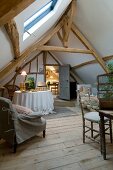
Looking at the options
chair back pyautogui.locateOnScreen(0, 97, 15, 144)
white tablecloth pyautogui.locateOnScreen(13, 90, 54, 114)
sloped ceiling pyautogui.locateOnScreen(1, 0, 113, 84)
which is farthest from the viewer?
white tablecloth pyautogui.locateOnScreen(13, 90, 54, 114)

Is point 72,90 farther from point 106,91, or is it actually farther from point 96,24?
point 106,91

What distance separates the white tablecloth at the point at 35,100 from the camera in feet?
15.6

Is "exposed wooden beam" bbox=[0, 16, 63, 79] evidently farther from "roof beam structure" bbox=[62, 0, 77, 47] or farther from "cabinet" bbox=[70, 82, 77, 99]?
"cabinet" bbox=[70, 82, 77, 99]

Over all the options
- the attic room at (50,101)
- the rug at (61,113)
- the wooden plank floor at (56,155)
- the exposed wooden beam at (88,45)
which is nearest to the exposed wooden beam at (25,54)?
the attic room at (50,101)

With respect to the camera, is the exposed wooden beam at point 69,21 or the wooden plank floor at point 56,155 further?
the exposed wooden beam at point 69,21

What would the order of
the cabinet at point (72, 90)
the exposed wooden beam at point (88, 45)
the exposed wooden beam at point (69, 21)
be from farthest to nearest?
the cabinet at point (72, 90) → the exposed wooden beam at point (88, 45) → the exposed wooden beam at point (69, 21)

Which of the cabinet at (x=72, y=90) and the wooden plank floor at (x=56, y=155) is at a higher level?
the cabinet at (x=72, y=90)

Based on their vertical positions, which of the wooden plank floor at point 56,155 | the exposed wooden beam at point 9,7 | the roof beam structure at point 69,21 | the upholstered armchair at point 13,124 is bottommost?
the wooden plank floor at point 56,155

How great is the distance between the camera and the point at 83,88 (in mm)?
6613

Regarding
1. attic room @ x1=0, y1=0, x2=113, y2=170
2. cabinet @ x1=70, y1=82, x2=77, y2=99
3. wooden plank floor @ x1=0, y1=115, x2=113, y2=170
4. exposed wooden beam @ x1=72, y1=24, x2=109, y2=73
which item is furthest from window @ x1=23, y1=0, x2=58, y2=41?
cabinet @ x1=70, y1=82, x2=77, y2=99

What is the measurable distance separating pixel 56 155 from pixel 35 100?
264cm

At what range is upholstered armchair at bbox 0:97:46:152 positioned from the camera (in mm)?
2443

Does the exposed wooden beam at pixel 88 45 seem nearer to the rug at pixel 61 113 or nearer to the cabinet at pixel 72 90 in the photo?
the rug at pixel 61 113

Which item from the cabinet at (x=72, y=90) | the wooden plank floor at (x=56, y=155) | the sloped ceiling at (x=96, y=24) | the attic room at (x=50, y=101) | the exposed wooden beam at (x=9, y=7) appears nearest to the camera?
the exposed wooden beam at (x=9, y=7)
